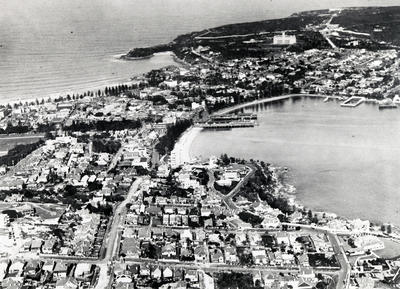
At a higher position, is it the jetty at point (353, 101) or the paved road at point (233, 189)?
the jetty at point (353, 101)

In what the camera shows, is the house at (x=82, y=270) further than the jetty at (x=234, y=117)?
No

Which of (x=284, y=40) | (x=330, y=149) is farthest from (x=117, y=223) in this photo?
(x=284, y=40)

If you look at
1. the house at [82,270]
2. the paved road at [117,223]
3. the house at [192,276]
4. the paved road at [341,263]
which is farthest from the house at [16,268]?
the paved road at [341,263]

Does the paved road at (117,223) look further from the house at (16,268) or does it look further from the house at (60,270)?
the house at (16,268)

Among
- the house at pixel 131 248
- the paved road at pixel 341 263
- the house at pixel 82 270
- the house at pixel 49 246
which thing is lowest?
the paved road at pixel 341 263

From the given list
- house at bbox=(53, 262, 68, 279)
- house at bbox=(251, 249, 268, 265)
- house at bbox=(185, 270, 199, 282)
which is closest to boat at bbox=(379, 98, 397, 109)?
house at bbox=(251, 249, 268, 265)

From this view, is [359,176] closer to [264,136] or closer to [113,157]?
[264,136]
